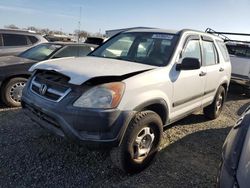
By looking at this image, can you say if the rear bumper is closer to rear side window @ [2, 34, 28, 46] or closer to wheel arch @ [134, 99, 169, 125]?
wheel arch @ [134, 99, 169, 125]

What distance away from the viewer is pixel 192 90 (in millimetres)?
4445

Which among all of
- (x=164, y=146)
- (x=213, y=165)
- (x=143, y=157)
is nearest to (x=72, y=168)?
(x=143, y=157)

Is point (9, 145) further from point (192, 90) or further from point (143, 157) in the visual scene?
point (192, 90)

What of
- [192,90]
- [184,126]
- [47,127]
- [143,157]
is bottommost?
[184,126]

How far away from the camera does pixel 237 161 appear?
1946mm

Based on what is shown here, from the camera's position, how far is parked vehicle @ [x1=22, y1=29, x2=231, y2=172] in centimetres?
295

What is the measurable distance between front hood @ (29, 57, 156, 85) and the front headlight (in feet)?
0.50

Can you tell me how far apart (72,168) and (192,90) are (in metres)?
2.25

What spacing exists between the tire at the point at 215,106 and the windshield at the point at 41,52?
3821 mm

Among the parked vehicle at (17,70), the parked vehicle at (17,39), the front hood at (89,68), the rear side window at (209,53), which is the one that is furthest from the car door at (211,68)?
the parked vehicle at (17,39)

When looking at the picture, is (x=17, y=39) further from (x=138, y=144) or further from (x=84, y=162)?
(x=138, y=144)

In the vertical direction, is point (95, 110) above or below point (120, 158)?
above

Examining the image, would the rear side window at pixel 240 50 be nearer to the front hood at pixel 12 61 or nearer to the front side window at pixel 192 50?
the front side window at pixel 192 50

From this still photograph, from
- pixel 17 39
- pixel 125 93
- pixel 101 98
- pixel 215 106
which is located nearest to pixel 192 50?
pixel 215 106
